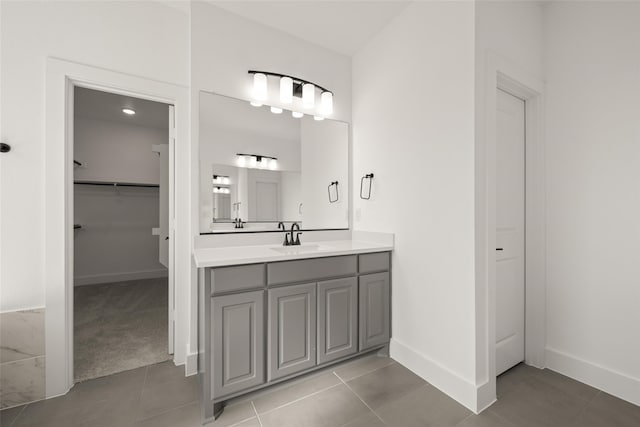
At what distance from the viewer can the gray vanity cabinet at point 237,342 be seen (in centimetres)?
147

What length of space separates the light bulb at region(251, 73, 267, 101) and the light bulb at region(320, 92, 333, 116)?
566 mm

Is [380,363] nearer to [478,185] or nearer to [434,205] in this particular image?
[434,205]

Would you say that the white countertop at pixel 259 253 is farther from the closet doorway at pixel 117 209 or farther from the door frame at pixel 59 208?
the closet doorway at pixel 117 209

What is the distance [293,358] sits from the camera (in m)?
1.69

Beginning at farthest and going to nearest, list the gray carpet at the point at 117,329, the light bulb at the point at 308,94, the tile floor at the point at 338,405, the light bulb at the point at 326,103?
the light bulb at the point at 326,103 → the light bulb at the point at 308,94 → the gray carpet at the point at 117,329 → the tile floor at the point at 338,405

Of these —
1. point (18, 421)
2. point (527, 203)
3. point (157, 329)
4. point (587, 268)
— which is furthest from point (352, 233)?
point (18, 421)

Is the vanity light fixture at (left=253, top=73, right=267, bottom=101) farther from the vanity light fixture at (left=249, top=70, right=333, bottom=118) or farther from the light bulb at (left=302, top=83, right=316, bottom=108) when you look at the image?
the light bulb at (left=302, top=83, right=316, bottom=108)

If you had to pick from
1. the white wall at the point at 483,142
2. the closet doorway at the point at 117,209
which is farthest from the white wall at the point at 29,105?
the white wall at the point at 483,142

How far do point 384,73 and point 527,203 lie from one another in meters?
1.57

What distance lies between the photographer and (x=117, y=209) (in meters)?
4.41

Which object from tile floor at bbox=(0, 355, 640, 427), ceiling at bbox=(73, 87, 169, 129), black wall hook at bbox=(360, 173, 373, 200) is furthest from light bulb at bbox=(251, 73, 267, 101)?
tile floor at bbox=(0, 355, 640, 427)

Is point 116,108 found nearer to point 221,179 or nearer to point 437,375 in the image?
point 221,179

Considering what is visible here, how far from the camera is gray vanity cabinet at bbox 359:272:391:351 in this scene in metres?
1.99

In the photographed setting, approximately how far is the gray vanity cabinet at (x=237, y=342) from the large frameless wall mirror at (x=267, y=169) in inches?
29.3
